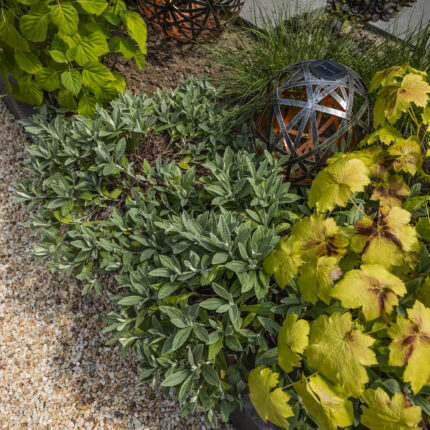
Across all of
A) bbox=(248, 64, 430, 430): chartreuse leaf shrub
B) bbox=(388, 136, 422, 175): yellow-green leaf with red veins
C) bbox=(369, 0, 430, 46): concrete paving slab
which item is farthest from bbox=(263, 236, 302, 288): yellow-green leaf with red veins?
bbox=(369, 0, 430, 46): concrete paving slab

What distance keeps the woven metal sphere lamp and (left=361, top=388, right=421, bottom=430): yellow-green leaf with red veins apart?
104cm

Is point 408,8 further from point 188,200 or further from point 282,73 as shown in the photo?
point 188,200

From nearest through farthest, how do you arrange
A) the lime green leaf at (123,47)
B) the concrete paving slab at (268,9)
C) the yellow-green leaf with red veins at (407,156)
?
the yellow-green leaf with red veins at (407,156), the lime green leaf at (123,47), the concrete paving slab at (268,9)

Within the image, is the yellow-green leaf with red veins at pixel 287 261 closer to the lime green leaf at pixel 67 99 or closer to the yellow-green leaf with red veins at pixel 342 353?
the yellow-green leaf with red veins at pixel 342 353

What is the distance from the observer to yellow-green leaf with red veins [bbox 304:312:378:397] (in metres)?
0.93

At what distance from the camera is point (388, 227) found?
3.83 ft

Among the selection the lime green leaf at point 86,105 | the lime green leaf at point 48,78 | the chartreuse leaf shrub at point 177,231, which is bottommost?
the chartreuse leaf shrub at point 177,231

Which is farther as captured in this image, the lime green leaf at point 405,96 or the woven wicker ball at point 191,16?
the woven wicker ball at point 191,16

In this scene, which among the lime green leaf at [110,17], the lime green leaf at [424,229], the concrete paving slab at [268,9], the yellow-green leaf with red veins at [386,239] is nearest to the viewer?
the yellow-green leaf with red veins at [386,239]

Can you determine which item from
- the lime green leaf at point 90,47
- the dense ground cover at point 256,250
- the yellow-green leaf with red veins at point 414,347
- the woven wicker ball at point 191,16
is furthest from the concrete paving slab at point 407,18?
the yellow-green leaf with red veins at point 414,347

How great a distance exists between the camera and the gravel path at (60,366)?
175cm

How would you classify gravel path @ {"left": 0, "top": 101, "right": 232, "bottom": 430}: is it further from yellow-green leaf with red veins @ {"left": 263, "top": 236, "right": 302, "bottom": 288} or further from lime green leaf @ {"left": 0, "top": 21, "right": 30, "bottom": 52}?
lime green leaf @ {"left": 0, "top": 21, "right": 30, "bottom": 52}

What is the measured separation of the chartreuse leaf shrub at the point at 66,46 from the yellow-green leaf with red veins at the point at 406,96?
1.33 meters

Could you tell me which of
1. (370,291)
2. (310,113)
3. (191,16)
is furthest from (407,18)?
(370,291)
